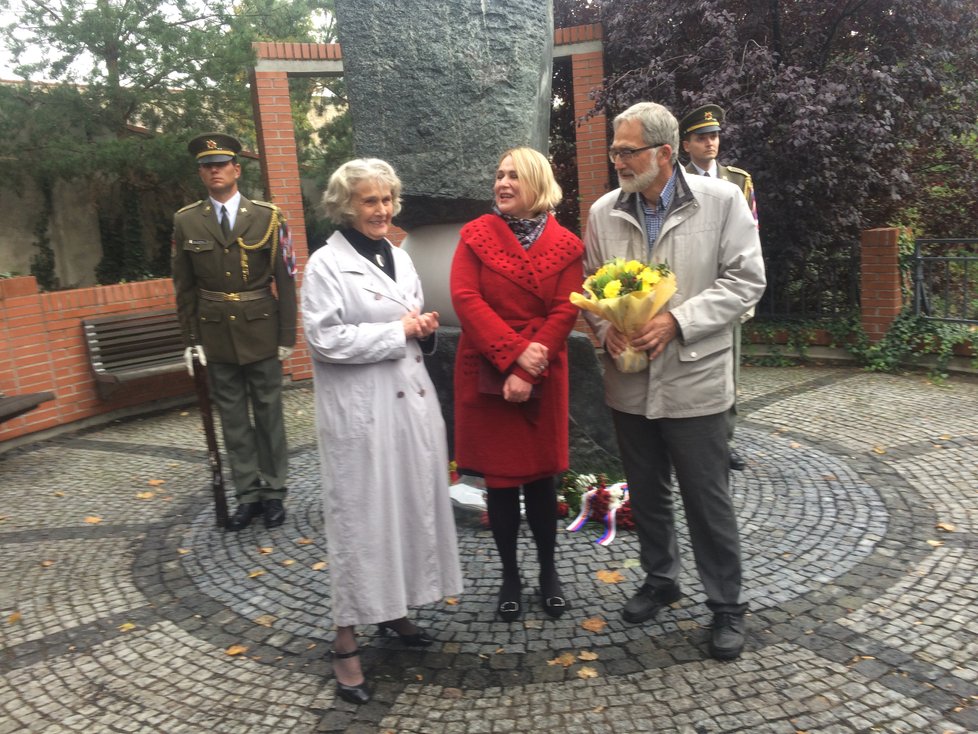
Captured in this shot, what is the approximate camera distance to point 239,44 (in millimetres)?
9055

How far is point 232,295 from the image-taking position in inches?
167

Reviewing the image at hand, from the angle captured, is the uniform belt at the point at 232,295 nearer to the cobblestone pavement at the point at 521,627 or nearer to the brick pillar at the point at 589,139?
the cobblestone pavement at the point at 521,627

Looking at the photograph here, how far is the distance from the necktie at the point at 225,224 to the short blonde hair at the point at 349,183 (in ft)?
5.43

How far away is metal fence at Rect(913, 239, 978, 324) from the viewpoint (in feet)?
23.0

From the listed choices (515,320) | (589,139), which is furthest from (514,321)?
(589,139)

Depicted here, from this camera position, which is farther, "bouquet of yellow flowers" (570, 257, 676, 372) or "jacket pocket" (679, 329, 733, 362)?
"jacket pocket" (679, 329, 733, 362)

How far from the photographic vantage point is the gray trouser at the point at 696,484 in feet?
9.20

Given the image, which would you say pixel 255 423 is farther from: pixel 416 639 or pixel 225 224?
pixel 416 639

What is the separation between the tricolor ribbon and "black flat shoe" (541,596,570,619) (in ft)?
2.30

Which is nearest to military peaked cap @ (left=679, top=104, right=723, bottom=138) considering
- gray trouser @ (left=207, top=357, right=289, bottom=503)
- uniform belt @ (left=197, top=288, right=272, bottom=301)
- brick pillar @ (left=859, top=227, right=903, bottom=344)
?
uniform belt @ (left=197, top=288, right=272, bottom=301)

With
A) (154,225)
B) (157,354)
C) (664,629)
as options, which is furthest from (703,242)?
(154,225)

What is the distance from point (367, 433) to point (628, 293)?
1.01 metres

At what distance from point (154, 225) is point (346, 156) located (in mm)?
3722

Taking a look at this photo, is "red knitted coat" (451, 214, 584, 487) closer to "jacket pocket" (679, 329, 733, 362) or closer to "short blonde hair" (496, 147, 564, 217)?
"short blonde hair" (496, 147, 564, 217)
